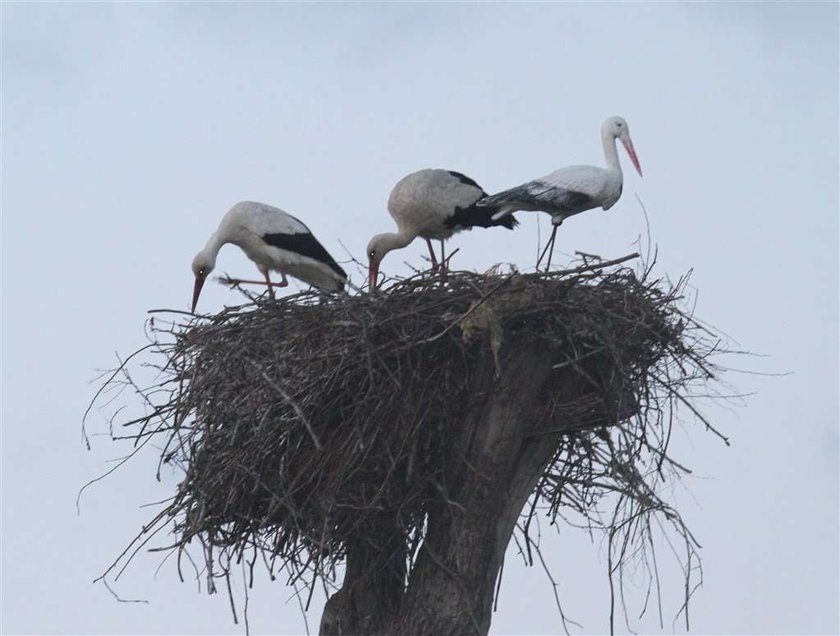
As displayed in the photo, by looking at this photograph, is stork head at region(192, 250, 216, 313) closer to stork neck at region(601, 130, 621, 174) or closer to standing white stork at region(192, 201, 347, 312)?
standing white stork at region(192, 201, 347, 312)

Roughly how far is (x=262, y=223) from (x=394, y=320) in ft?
12.4

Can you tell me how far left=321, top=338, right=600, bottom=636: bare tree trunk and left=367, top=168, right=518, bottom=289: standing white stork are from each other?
3.36m

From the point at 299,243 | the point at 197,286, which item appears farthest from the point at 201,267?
the point at 299,243

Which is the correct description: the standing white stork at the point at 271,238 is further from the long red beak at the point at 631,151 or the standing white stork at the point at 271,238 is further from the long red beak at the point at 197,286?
the long red beak at the point at 631,151

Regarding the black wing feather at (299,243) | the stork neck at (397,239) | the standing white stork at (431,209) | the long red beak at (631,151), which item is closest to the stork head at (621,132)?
the long red beak at (631,151)

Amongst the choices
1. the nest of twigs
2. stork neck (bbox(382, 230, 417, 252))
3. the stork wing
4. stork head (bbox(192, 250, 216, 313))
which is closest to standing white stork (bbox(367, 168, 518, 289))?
stork neck (bbox(382, 230, 417, 252))

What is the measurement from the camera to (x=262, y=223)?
1070 centimetres

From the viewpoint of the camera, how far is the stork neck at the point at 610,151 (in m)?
9.88

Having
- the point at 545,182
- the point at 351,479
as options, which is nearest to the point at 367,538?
the point at 351,479

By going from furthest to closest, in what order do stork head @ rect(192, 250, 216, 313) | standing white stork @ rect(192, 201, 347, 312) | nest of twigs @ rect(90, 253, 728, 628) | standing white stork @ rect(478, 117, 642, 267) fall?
standing white stork @ rect(192, 201, 347, 312)
stork head @ rect(192, 250, 216, 313)
standing white stork @ rect(478, 117, 642, 267)
nest of twigs @ rect(90, 253, 728, 628)

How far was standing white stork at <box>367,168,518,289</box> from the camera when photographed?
34.9 feet

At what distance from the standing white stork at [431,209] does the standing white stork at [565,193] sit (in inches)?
33.9

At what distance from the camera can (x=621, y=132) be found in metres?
10.3

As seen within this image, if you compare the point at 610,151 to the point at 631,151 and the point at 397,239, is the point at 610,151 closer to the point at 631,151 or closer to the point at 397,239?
the point at 631,151
